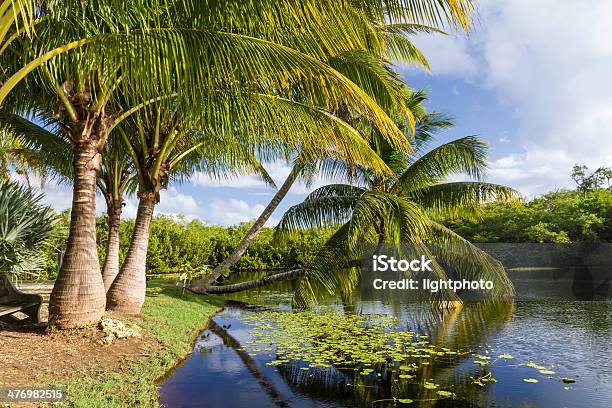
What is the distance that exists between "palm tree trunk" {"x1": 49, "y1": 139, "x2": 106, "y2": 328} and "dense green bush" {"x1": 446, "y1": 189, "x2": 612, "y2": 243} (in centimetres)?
Result: 2209

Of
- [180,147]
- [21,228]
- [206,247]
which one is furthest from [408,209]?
[206,247]

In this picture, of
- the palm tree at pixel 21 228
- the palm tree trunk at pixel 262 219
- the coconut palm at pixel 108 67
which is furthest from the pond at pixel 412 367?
the palm tree trunk at pixel 262 219

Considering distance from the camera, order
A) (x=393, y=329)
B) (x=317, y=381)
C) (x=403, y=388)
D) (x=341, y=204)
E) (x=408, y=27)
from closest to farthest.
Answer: (x=403, y=388), (x=317, y=381), (x=393, y=329), (x=341, y=204), (x=408, y=27)

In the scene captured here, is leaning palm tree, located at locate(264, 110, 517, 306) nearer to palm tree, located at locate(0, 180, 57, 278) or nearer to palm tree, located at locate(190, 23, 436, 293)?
palm tree, located at locate(190, 23, 436, 293)

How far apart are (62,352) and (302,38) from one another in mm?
4825

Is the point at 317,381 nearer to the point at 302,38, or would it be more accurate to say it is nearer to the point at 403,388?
the point at 403,388

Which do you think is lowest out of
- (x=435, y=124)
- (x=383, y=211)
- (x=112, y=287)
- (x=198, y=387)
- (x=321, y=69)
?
(x=198, y=387)

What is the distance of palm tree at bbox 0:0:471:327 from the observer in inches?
184

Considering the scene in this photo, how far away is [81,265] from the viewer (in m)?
6.55

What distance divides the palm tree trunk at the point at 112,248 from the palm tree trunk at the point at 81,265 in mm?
2813

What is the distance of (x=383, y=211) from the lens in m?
9.34

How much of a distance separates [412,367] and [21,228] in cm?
610

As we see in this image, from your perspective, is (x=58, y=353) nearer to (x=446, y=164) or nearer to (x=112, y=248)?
(x=112, y=248)

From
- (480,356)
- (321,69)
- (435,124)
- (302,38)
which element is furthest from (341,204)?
(321,69)
